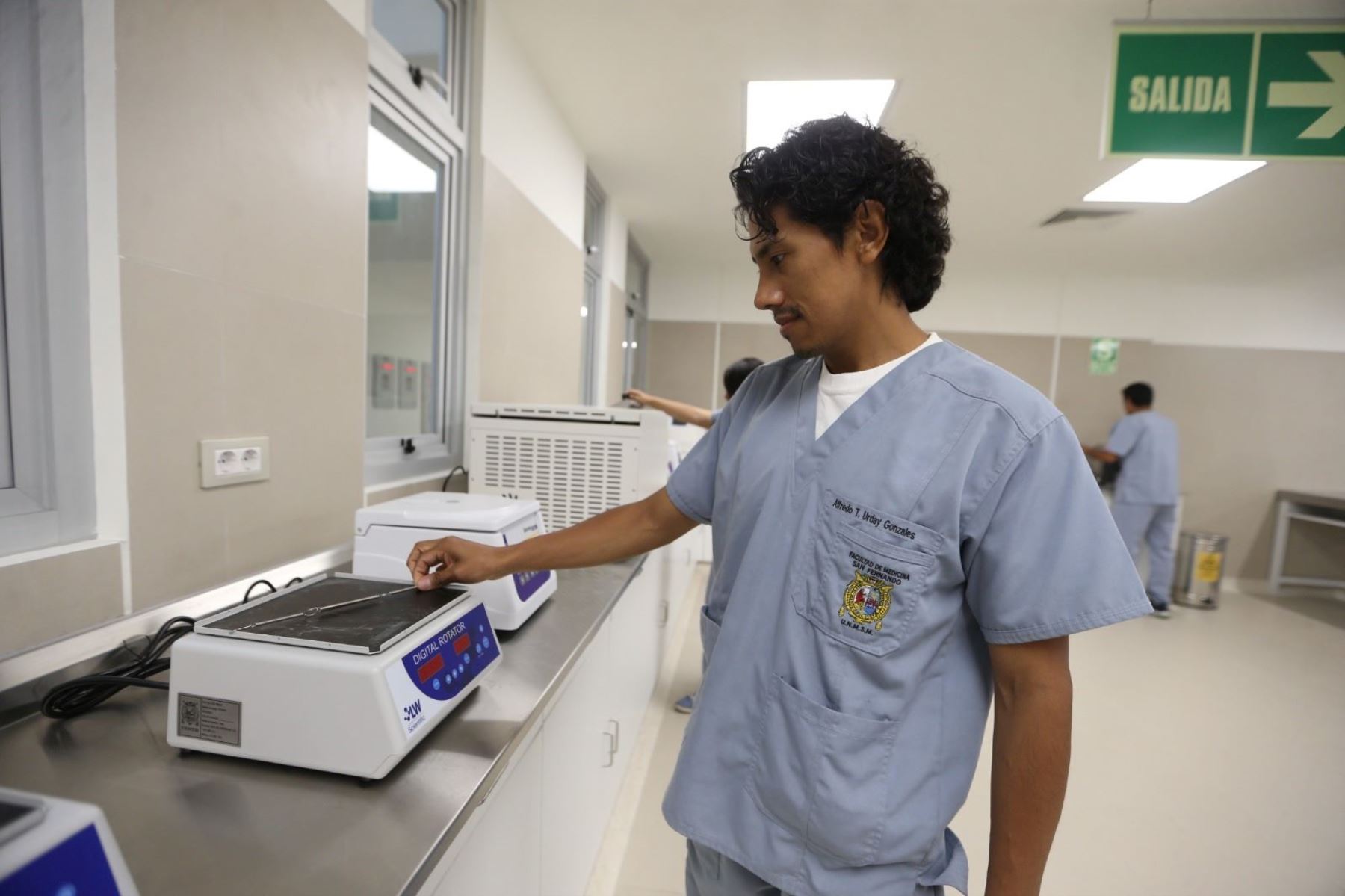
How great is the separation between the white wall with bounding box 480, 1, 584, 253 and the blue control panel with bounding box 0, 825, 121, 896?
229 cm

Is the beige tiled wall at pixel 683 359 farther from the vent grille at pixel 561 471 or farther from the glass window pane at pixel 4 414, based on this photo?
the glass window pane at pixel 4 414

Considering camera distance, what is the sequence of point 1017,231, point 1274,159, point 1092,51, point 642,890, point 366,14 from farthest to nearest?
point 1017,231, point 1092,51, point 1274,159, point 642,890, point 366,14

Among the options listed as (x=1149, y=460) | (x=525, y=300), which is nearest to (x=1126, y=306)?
(x=1149, y=460)

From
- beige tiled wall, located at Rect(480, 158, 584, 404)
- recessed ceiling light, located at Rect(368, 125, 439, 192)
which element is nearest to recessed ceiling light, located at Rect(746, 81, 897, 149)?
beige tiled wall, located at Rect(480, 158, 584, 404)

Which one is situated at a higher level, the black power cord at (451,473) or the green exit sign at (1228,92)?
the green exit sign at (1228,92)

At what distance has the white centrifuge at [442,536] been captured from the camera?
1173 millimetres

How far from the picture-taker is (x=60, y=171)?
2.99 feet

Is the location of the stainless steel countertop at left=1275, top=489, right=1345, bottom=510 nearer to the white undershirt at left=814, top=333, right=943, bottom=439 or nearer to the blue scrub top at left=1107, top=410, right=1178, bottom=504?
the blue scrub top at left=1107, top=410, right=1178, bottom=504

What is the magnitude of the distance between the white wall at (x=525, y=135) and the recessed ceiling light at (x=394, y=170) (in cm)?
24

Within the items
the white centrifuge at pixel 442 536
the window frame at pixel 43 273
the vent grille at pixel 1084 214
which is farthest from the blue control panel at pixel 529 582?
the vent grille at pixel 1084 214

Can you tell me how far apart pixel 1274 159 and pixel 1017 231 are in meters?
2.84

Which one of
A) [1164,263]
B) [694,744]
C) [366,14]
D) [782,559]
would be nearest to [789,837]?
[694,744]

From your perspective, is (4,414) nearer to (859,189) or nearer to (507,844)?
(507,844)

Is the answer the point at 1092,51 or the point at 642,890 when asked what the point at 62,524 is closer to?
the point at 642,890
